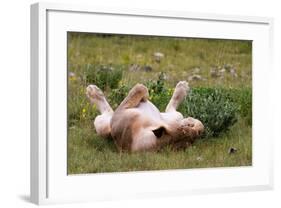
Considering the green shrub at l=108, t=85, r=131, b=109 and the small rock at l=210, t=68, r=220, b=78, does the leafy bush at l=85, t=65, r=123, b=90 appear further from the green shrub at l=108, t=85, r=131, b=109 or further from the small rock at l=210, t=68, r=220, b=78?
the small rock at l=210, t=68, r=220, b=78

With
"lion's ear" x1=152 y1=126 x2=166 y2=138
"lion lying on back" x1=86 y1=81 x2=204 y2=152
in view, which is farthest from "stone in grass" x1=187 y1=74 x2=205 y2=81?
"lion's ear" x1=152 y1=126 x2=166 y2=138

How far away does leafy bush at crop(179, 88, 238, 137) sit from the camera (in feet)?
16.4

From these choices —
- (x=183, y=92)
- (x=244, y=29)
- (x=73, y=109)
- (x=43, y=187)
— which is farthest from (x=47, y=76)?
(x=244, y=29)

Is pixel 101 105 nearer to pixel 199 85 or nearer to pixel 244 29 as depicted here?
pixel 199 85

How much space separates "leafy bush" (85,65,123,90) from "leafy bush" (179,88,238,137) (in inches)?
18.2

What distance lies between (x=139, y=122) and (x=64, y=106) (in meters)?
0.51

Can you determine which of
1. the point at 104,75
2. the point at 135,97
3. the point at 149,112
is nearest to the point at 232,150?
the point at 149,112

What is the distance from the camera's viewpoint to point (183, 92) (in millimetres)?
4957

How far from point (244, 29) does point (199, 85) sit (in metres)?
0.47

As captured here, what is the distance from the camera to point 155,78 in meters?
4.88

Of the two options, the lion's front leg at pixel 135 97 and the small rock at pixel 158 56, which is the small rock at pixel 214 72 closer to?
the small rock at pixel 158 56

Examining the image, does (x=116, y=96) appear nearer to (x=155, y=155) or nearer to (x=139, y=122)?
(x=139, y=122)

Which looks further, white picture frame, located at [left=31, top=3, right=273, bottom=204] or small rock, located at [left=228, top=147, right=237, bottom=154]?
small rock, located at [left=228, top=147, right=237, bottom=154]

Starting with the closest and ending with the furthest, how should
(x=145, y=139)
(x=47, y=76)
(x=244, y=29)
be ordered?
(x=47, y=76)
(x=145, y=139)
(x=244, y=29)
